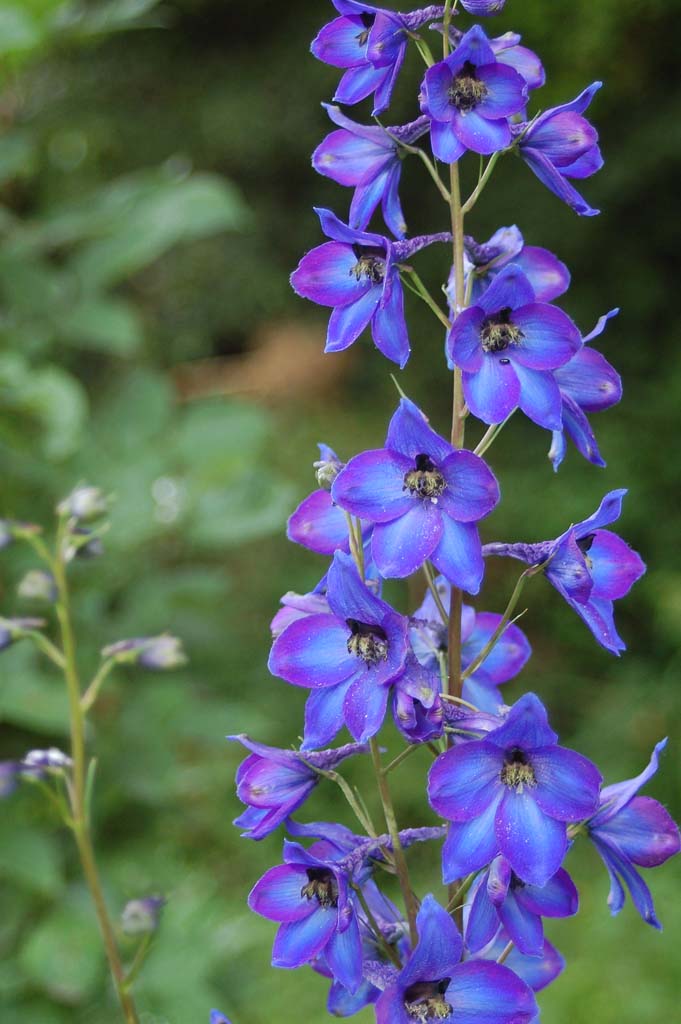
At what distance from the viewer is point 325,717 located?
2.81 feet

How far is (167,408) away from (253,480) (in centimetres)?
30

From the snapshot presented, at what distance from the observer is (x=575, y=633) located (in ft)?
14.7

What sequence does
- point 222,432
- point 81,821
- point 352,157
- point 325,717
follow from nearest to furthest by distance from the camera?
point 325,717, point 352,157, point 81,821, point 222,432

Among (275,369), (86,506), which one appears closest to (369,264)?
(86,506)

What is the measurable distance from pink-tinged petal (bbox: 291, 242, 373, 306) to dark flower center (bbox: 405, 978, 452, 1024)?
19.9 inches

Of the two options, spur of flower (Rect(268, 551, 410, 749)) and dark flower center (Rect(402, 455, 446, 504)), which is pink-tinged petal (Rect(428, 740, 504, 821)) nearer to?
spur of flower (Rect(268, 551, 410, 749))

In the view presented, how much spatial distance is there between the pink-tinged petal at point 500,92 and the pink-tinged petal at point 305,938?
60 cm

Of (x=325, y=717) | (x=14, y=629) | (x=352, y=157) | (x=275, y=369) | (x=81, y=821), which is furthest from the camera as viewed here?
(x=275, y=369)

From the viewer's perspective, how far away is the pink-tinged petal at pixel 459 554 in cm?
82

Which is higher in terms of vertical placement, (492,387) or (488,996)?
(492,387)

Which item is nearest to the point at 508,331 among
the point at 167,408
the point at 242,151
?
the point at 167,408

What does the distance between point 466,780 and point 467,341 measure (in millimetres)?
315

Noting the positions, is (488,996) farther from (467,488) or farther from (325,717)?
(467,488)

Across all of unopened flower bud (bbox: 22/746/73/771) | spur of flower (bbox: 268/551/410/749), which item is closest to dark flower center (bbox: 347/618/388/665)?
spur of flower (bbox: 268/551/410/749)
